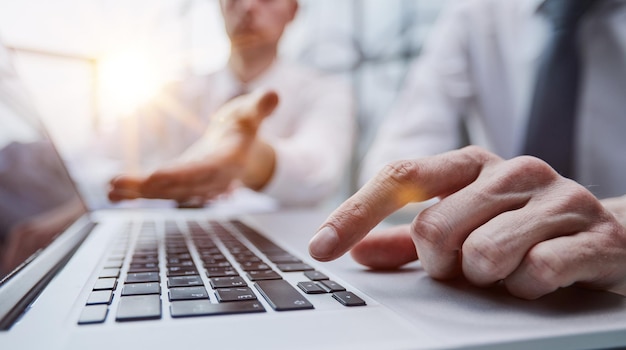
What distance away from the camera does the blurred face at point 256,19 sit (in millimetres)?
1005

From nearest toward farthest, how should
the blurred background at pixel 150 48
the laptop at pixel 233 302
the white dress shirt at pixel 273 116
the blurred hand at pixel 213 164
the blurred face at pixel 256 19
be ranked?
the laptop at pixel 233 302, the blurred hand at pixel 213 164, the blurred background at pixel 150 48, the blurred face at pixel 256 19, the white dress shirt at pixel 273 116

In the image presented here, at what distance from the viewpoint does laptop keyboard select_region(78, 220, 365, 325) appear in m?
0.20

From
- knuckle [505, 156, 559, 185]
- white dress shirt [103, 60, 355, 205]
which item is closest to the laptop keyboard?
knuckle [505, 156, 559, 185]

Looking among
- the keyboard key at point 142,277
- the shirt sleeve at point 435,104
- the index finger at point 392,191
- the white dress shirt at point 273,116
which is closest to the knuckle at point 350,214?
the index finger at point 392,191

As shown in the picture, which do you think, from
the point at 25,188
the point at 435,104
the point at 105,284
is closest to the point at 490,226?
the point at 105,284

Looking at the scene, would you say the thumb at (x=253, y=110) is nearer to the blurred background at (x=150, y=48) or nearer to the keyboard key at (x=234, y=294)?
the blurred background at (x=150, y=48)

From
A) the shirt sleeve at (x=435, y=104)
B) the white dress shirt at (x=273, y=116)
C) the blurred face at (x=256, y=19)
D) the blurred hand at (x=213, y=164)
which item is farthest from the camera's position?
the white dress shirt at (x=273, y=116)

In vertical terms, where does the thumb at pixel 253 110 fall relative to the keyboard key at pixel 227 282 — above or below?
above

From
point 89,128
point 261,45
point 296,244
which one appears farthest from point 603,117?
point 89,128

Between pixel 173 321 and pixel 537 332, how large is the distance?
15cm

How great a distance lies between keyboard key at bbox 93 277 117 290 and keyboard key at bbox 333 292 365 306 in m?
0.12

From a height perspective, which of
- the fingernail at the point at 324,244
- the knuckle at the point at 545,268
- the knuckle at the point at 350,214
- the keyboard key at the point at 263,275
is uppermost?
the knuckle at the point at 350,214

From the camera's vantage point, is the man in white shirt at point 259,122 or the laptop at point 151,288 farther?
the man in white shirt at point 259,122

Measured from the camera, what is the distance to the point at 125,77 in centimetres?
93
